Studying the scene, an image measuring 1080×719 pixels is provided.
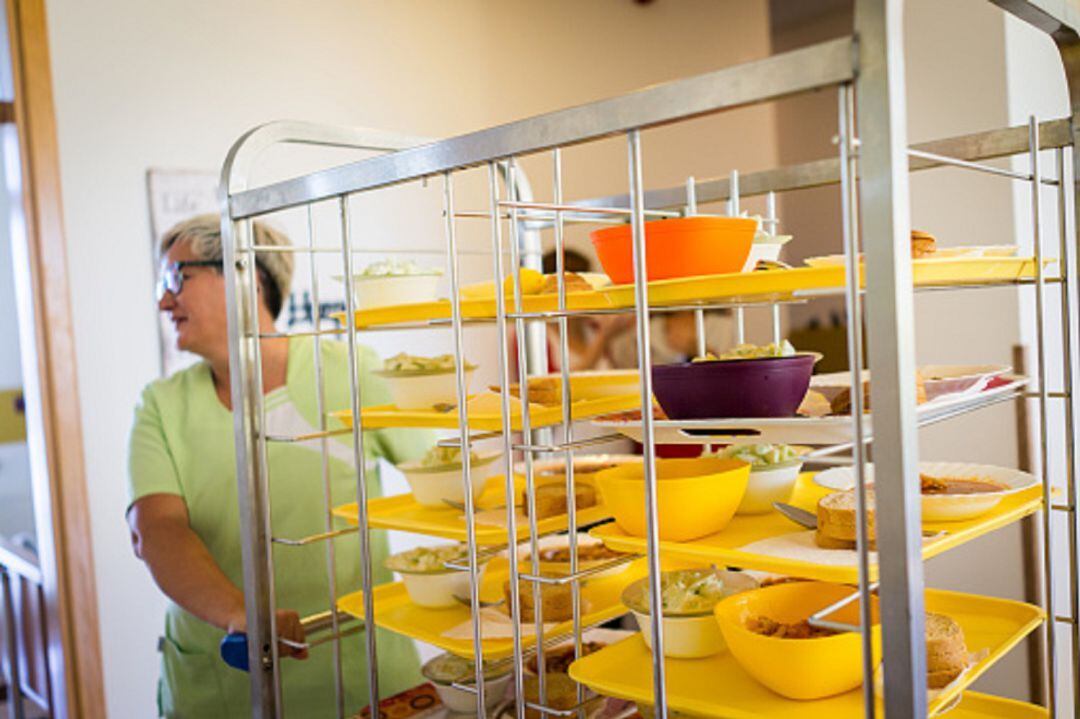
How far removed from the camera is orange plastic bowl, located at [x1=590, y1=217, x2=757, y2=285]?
1133mm

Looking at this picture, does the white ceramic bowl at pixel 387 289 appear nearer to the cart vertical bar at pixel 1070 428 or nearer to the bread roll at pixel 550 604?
the bread roll at pixel 550 604

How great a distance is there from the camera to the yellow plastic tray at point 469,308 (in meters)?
1.22

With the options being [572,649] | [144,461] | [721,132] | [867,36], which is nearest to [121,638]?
[144,461]

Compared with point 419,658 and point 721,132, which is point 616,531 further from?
point 721,132

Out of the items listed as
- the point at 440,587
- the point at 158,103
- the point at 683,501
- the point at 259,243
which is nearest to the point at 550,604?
the point at 440,587

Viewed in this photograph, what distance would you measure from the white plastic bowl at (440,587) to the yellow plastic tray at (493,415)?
0.26m

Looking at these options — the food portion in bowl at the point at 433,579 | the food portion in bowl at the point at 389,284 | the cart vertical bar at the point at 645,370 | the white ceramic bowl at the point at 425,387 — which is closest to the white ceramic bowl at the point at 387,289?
the food portion in bowl at the point at 389,284

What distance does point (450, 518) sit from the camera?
1639mm

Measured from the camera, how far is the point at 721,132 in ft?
12.9

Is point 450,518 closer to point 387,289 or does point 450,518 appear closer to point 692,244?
Result: point 387,289

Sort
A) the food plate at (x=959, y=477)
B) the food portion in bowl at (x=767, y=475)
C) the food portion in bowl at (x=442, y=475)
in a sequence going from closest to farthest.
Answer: the food plate at (x=959, y=477), the food portion in bowl at (x=767, y=475), the food portion in bowl at (x=442, y=475)

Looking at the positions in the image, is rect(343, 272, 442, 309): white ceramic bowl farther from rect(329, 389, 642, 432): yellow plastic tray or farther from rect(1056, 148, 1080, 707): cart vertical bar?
rect(1056, 148, 1080, 707): cart vertical bar

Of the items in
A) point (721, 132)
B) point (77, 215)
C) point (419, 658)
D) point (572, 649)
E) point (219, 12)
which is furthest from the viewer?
point (721, 132)

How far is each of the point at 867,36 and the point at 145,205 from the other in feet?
6.13
